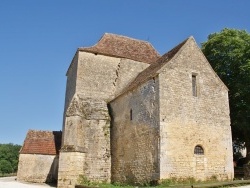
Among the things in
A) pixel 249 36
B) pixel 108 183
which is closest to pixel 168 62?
pixel 108 183

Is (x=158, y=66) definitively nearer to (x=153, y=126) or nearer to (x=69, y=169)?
(x=153, y=126)

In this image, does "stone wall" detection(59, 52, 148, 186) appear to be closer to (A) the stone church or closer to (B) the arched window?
(A) the stone church

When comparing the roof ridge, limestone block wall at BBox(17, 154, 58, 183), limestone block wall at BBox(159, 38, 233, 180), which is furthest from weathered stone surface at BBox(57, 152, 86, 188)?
limestone block wall at BBox(17, 154, 58, 183)

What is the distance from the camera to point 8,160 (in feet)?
233

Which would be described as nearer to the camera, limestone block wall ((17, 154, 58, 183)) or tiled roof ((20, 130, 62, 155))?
limestone block wall ((17, 154, 58, 183))

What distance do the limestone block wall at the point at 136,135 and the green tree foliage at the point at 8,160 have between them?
181ft

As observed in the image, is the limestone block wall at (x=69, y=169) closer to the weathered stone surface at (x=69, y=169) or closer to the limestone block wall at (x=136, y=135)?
the weathered stone surface at (x=69, y=169)

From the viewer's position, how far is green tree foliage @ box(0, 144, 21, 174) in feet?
216

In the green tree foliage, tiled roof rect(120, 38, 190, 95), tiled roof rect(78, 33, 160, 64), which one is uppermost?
tiled roof rect(78, 33, 160, 64)

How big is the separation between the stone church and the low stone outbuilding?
7.04 m

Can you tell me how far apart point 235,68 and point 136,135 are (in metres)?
10.1

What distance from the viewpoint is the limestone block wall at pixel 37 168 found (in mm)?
23406

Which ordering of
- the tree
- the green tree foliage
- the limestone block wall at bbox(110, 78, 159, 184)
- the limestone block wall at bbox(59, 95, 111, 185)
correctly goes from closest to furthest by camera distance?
the limestone block wall at bbox(110, 78, 159, 184) → the limestone block wall at bbox(59, 95, 111, 185) → the tree → the green tree foliage

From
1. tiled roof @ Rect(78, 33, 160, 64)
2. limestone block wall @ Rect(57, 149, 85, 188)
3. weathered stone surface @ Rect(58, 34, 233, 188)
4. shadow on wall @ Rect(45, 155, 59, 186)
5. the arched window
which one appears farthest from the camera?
shadow on wall @ Rect(45, 155, 59, 186)
